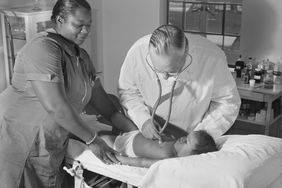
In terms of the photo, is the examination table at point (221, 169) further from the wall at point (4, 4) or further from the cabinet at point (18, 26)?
the wall at point (4, 4)

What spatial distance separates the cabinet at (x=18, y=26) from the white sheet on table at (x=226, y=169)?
172cm

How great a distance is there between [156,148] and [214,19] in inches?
Result: 72.3

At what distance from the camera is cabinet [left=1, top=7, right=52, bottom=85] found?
111 inches

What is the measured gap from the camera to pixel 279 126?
10.3 feet

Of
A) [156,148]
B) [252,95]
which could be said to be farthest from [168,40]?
[252,95]

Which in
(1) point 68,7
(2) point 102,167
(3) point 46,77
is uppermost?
(1) point 68,7

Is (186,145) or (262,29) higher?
(262,29)

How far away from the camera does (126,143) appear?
6.22 ft

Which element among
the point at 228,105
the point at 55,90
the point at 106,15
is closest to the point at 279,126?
the point at 228,105

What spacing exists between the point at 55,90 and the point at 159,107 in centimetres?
49

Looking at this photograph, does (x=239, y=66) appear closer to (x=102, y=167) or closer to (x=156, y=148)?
(x=156, y=148)

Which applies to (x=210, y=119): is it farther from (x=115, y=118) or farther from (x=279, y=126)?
(x=279, y=126)

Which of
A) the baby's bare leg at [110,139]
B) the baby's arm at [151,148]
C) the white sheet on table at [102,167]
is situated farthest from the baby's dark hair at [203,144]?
the baby's bare leg at [110,139]

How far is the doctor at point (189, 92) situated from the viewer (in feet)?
5.74
